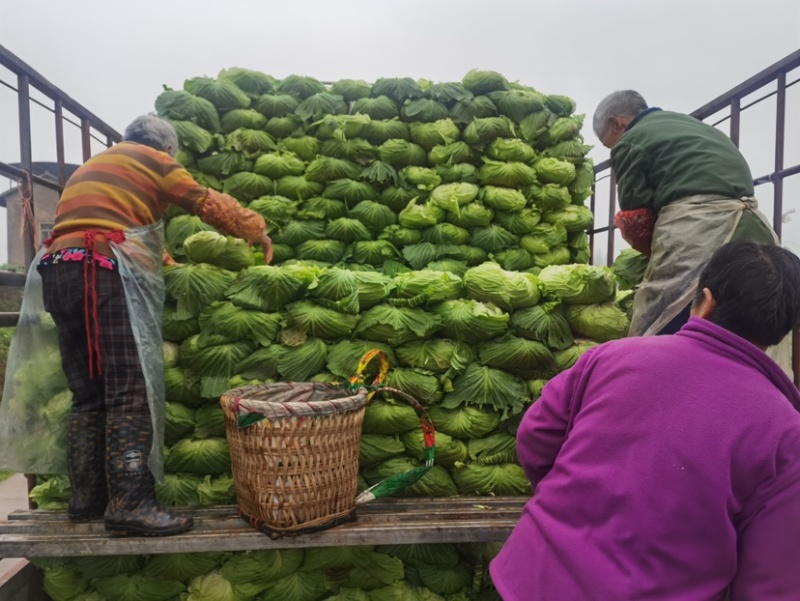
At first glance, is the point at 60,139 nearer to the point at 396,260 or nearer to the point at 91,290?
the point at 91,290

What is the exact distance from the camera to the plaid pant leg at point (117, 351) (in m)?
1.83

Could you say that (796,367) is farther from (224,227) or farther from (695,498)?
(224,227)

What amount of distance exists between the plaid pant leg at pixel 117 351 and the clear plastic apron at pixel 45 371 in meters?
0.05

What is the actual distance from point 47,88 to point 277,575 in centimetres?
269

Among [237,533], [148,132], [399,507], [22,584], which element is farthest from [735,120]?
[22,584]

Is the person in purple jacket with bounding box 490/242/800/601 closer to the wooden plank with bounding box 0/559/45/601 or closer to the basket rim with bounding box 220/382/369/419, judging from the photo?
the basket rim with bounding box 220/382/369/419

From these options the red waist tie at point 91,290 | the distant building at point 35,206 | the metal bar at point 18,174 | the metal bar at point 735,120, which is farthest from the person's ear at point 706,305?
the metal bar at point 18,174

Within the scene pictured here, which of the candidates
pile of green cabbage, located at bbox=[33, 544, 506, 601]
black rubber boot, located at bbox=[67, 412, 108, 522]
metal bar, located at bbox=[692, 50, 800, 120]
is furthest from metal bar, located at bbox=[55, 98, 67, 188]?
metal bar, located at bbox=[692, 50, 800, 120]

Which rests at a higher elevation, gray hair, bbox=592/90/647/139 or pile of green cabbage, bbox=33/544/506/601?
gray hair, bbox=592/90/647/139

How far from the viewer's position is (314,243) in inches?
125

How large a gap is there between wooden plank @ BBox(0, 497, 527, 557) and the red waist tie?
628 millimetres

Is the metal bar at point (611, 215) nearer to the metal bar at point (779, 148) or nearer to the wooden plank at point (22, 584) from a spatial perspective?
the metal bar at point (779, 148)

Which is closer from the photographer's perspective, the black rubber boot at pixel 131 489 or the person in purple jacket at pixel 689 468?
the person in purple jacket at pixel 689 468

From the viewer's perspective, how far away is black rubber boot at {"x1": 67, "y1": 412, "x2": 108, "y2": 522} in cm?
191
